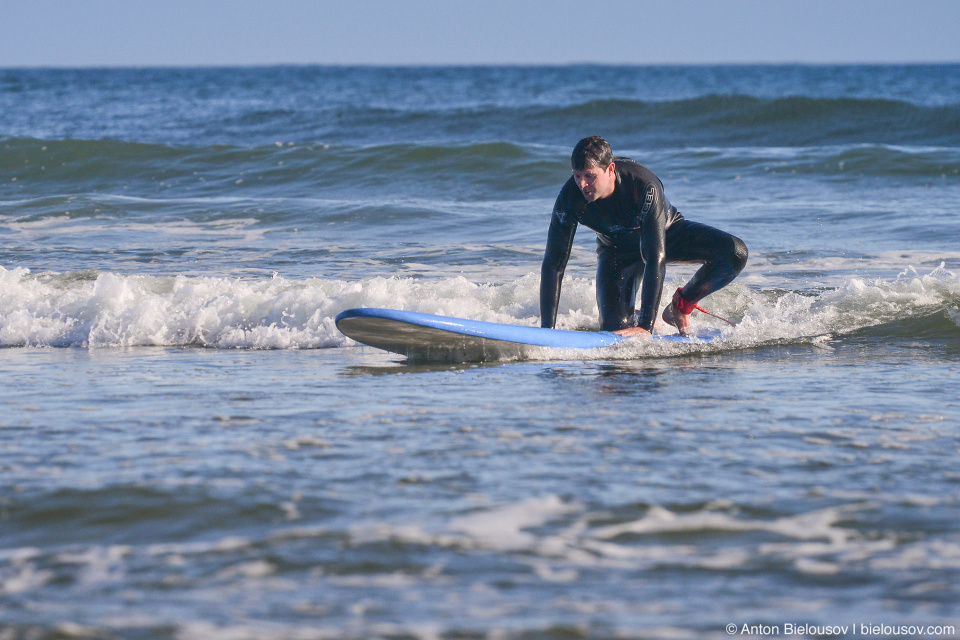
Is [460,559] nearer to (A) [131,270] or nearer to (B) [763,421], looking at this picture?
(B) [763,421]

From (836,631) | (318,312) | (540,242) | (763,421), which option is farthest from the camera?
(540,242)

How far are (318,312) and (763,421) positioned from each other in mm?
3810

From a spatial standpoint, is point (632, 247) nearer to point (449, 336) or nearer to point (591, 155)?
point (591, 155)

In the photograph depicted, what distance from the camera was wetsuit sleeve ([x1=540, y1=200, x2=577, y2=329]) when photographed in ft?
19.7

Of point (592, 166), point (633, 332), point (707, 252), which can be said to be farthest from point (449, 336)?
point (707, 252)

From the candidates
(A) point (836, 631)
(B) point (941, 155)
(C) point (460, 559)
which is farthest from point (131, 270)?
(B) point (941, 155)

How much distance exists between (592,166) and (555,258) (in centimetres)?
69

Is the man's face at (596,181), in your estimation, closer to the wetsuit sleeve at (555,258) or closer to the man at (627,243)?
the man at (627,243)

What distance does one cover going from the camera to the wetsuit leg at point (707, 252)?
630 cm

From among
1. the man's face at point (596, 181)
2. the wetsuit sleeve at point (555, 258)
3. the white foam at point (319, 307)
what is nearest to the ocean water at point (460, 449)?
the white foam at point (319, 307)

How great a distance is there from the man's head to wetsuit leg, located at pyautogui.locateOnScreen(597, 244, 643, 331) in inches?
28.4

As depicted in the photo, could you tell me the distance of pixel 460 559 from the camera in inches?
115

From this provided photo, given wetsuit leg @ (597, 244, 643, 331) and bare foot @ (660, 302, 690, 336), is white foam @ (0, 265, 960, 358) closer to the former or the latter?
bare foot @ (660, 302, 690, 336)

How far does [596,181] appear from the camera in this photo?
5.70 meters
